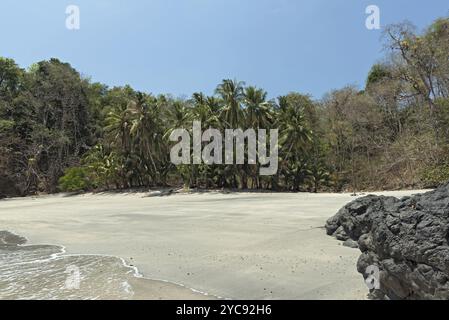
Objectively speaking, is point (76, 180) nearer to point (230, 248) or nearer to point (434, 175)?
point (434, 175)

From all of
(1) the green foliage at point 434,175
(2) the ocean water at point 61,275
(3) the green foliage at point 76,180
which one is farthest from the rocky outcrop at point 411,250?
(3) the green foliage at point 76,180

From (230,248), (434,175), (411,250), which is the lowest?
(230,248)

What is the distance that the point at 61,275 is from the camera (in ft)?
25.3

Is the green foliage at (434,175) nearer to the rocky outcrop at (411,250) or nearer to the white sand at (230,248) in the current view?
the white sand at (230,248)

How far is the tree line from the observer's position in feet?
90.0

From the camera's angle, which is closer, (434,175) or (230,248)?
(230,248)

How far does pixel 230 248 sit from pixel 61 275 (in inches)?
143

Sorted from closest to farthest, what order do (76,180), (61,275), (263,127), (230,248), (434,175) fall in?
(61,275)
(230,248)
(434,175)
(263,127)
(76,180)

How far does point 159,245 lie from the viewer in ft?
33.4

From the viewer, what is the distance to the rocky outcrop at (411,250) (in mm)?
4441

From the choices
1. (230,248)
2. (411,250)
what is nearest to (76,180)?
(230,248)
